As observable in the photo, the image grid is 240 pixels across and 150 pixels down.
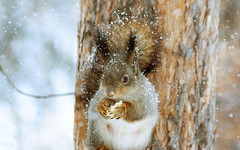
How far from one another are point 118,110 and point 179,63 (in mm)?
306

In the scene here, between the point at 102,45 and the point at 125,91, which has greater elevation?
the point at 102,45

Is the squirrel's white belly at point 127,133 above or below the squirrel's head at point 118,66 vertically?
below

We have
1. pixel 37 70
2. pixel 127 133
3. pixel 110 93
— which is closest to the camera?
pixel 110 93

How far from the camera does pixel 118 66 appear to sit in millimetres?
1553

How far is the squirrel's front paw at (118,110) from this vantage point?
1.57 m

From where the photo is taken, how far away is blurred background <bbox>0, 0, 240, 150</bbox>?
172 inches

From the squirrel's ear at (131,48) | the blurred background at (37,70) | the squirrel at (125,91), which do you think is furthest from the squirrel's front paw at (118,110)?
the blurred background at (37,70)

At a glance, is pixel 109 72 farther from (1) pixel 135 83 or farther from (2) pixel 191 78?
(2) pixel 191 78

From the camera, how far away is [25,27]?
4406mm

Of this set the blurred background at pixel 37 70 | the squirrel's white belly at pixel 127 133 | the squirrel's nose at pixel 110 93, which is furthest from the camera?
the blurred background at pixel 37 70

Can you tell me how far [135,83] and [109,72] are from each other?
106 millimetres

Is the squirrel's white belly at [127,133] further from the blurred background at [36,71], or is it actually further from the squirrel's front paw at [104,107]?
the blurred background at [36,71]

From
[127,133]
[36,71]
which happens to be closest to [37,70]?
[36,71]

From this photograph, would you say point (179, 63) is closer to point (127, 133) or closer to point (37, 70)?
point (127, 133)
